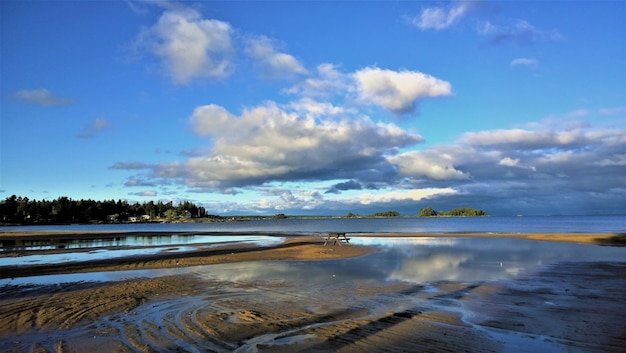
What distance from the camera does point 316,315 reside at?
11.2 metres

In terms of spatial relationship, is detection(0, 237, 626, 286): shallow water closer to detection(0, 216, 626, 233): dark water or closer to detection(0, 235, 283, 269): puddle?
detection(0, 235, 283, 269): puddle

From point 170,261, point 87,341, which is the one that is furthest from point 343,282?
→ point 170,261

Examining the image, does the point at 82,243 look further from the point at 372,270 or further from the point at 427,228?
the point at 427,228

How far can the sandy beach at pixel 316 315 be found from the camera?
8.73m

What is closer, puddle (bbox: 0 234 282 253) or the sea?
puddle (bbox: 0 234 282 253)

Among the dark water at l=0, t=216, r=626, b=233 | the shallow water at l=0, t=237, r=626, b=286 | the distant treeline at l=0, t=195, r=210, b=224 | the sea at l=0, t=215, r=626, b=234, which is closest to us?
the shallow water at l=0, t=237, r=626, b=286

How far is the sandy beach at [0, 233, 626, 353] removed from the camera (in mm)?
8727

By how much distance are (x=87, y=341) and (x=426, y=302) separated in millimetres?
9545

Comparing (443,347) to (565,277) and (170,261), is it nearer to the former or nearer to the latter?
(565,277)

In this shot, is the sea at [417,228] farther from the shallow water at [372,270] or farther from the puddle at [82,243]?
the shallow water at [372,270]

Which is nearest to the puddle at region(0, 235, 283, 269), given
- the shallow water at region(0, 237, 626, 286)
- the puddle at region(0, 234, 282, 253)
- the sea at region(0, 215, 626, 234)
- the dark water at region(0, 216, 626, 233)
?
the puddle at region(0, 234, 282, 253)

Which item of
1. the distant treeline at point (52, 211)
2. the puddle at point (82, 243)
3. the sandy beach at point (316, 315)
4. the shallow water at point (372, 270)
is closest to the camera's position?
the sandy beach at point (316, 315)

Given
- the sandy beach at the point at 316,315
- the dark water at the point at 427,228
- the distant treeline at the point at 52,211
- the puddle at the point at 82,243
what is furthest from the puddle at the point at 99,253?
the distant treeline at the point at 52,211

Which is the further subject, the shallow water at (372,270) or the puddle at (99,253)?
the puddle at (99,253)
